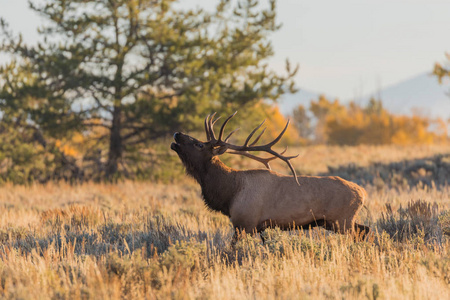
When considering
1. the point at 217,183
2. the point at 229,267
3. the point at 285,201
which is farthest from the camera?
the point at 217,183

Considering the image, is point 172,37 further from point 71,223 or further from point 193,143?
point 193,143

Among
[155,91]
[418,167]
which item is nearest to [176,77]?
[155,91]

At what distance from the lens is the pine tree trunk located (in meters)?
18.0

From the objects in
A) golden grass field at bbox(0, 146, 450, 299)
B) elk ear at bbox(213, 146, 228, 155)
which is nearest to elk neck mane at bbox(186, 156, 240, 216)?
elk ear at bbox(213, 146, 228, 155)

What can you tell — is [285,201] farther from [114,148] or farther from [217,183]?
[114,148]

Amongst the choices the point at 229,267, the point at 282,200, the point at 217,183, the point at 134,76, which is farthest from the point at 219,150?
the point at 134,76

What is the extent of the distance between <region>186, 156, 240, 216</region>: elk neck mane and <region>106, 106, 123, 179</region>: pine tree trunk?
1214 centimetres

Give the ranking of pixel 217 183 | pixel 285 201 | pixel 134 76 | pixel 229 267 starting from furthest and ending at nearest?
pixel 134 76, pixel 217 183, pixel 285 201, pixel 229 267

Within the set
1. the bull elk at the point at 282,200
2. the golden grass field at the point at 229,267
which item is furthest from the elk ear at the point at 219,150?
the golden grass field at the point at 229,267

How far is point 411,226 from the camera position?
698 centimetres

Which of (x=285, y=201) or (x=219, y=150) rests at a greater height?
(x=219, y=150)

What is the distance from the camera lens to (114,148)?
18234 mm

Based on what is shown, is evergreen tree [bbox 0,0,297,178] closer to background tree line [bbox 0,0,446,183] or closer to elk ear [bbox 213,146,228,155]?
background tree line [bbox 0,0,446,183]

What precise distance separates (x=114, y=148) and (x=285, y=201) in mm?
13200
